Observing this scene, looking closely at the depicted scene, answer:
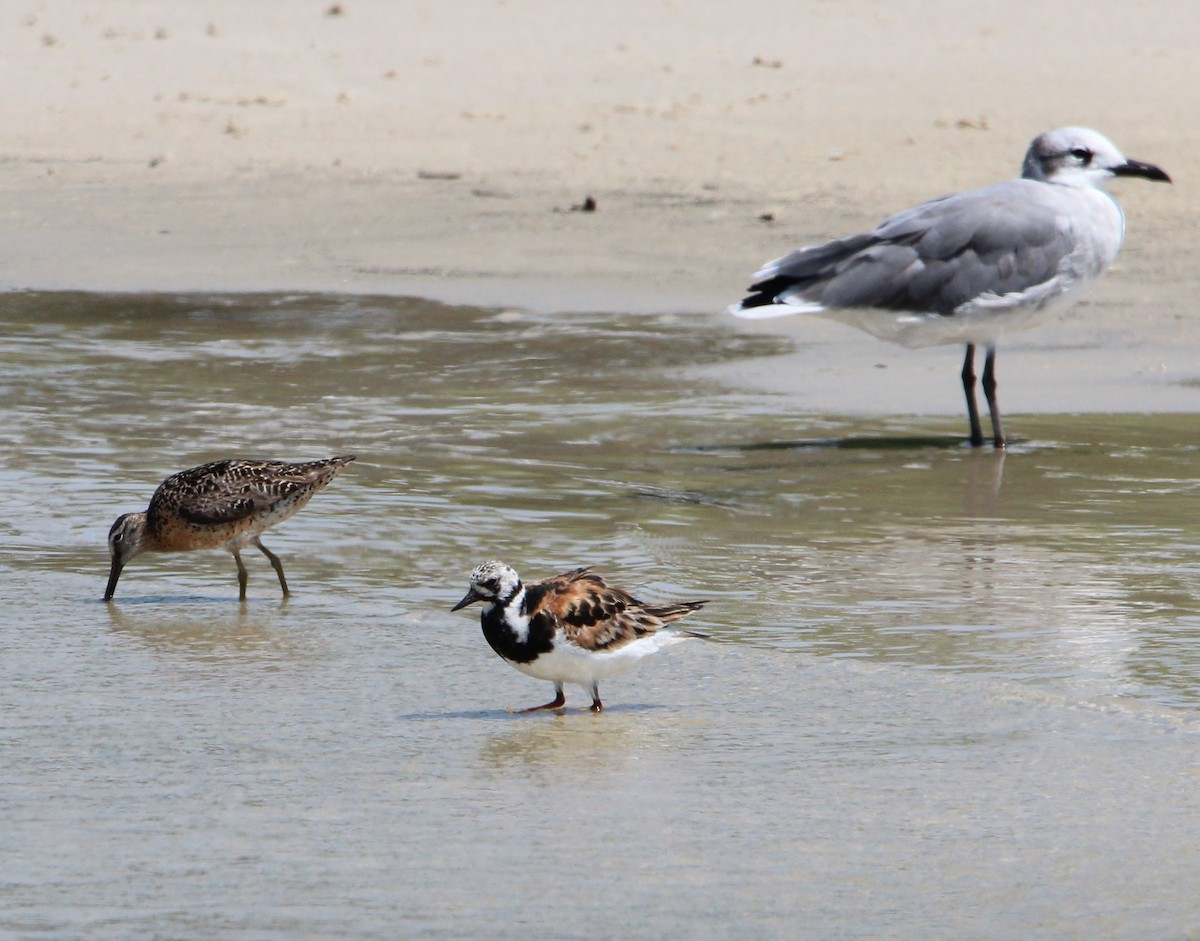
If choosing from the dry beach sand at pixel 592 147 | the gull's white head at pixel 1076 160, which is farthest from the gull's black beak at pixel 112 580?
the gull's white head at pixel 1076 160

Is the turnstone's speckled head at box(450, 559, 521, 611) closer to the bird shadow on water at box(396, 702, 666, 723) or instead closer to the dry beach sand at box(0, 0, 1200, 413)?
the bird shadow on water at box(396, 702, 666, 723)

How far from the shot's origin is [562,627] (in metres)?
6.04

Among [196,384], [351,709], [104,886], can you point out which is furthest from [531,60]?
[104,886]

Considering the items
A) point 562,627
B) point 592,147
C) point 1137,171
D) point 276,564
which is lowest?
point 276,564

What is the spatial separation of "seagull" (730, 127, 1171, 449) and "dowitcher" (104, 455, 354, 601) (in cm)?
405

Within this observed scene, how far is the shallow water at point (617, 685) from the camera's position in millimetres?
4609

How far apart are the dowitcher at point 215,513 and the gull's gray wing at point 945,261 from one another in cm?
417

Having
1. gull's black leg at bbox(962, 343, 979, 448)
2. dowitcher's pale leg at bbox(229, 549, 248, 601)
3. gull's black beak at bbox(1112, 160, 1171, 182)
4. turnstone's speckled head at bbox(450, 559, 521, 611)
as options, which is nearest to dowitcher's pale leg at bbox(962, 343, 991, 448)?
gull's black leg at bbox(962, 343, 979, 448)

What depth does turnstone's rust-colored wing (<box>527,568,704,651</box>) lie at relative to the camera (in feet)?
19.9

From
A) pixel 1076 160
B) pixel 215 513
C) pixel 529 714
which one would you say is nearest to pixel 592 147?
pixel 1076 160

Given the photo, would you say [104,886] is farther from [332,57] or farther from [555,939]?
[332,57]

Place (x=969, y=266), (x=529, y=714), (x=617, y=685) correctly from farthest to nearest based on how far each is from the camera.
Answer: (x=969, y=266), (x=617, y=685), (x=529, y=714)

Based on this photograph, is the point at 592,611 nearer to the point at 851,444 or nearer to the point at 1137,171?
the point at 851,444

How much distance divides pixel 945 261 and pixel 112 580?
542cm
